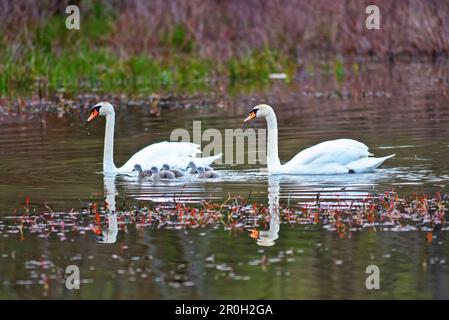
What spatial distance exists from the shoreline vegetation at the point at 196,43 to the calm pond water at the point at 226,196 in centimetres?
409

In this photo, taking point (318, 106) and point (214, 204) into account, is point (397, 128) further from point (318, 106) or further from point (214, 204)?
point (214, 204)

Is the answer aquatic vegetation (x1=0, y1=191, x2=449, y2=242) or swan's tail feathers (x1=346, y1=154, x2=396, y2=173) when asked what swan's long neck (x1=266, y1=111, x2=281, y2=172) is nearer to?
swan's tail feathers (x1=346, y1=154, x2=396, y2=173)

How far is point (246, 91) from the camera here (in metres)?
23.8

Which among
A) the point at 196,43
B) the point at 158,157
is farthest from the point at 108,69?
the point at 158,157

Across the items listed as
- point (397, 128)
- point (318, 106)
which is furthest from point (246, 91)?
point (397, 128)

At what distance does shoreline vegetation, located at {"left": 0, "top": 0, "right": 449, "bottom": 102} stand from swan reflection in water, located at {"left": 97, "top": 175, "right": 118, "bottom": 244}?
33.4 feet

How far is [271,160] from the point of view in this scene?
12969mm

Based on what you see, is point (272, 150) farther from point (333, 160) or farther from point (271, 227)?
point (271, 227)

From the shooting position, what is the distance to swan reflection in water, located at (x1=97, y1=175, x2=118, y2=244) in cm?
943

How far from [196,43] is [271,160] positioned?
1754 cm

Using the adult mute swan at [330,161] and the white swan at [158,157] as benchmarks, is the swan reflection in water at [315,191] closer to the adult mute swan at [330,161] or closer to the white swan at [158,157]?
the adult mute swan at [330,161]

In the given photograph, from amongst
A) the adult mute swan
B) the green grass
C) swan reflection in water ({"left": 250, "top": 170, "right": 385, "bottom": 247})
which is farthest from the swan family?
the green grass

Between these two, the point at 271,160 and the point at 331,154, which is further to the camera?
the point at 271,160

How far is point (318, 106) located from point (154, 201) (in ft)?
31.3
